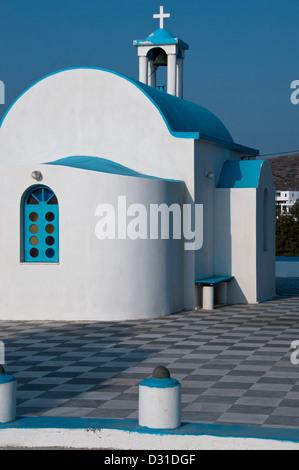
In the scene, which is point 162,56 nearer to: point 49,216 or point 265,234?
point 265,234

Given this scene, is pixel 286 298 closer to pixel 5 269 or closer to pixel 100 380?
pixel 5 269

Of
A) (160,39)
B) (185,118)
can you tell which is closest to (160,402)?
(185,118)

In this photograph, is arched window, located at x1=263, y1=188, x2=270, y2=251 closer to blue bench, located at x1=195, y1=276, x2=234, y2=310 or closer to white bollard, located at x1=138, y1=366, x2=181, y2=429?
blue bench, located at x1=195, y1=276, x2=234, y2=310

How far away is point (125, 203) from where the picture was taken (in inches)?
622

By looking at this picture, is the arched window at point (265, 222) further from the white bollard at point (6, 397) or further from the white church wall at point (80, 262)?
the white bollard at point (6, 397)

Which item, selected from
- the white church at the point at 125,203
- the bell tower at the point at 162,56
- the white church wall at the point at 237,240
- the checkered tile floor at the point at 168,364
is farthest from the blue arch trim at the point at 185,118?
the checkered tile floor at the point at 168,364

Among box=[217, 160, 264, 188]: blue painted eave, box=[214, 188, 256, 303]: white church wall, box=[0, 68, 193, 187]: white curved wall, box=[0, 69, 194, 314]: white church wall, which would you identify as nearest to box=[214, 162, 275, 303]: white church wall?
box=[214, 188, 256, 303]: white church wall

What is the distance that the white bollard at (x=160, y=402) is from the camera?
274 inches

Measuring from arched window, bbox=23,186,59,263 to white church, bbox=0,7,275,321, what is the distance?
0.07 ft

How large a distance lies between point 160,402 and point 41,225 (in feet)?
31.8

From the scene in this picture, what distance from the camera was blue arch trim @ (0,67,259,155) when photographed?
58.5 ft

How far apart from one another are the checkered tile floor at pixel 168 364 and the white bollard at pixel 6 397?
30.9 inches

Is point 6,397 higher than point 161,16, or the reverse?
point 161,16
